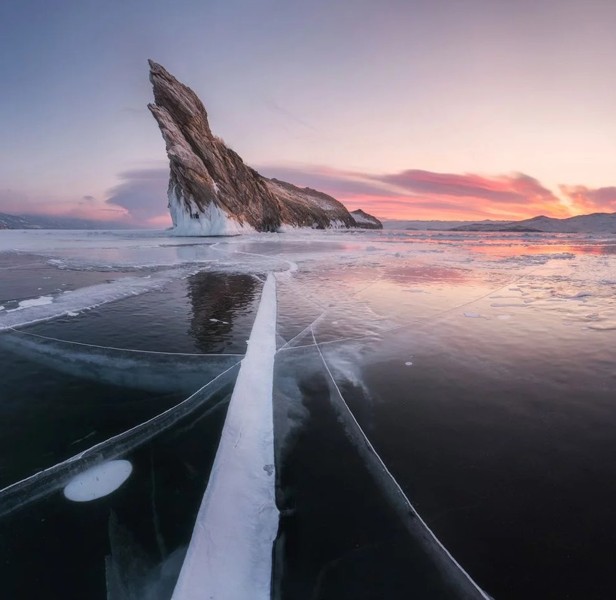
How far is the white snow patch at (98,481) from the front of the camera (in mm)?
2182

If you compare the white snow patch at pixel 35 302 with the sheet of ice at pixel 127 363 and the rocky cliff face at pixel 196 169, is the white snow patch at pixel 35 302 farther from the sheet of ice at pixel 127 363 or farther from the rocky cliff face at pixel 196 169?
the rocky cliff face at pixel 196 169

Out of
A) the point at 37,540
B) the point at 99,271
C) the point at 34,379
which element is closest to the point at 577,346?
the point at 37,540

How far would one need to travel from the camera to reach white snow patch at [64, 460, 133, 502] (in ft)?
7.16

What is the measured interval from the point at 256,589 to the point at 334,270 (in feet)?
37.1

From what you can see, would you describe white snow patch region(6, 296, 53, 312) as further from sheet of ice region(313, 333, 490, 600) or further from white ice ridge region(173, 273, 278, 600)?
sheet of ice region(313, 333, 490, 600)

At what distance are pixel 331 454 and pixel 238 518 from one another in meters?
0.76

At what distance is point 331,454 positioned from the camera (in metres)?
2.50

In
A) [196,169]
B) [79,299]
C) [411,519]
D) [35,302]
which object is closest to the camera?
[411,519]

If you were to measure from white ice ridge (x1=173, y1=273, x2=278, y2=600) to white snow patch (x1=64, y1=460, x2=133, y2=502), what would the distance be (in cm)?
60

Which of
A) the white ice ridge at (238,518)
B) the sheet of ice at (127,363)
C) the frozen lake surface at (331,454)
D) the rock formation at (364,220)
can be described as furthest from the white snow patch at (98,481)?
the rock formation at (364,220)

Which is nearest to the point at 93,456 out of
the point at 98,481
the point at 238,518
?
the point at 98,481

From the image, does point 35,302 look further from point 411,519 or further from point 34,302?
point 411,519

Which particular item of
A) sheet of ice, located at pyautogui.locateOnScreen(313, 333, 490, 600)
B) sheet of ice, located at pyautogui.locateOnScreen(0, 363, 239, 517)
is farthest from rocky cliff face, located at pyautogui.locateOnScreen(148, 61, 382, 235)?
sheet of ice, located at pyautogui.locateOnScreen(313, 333, 490, 600)

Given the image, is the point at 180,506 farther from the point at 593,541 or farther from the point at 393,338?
the point at 393,338
